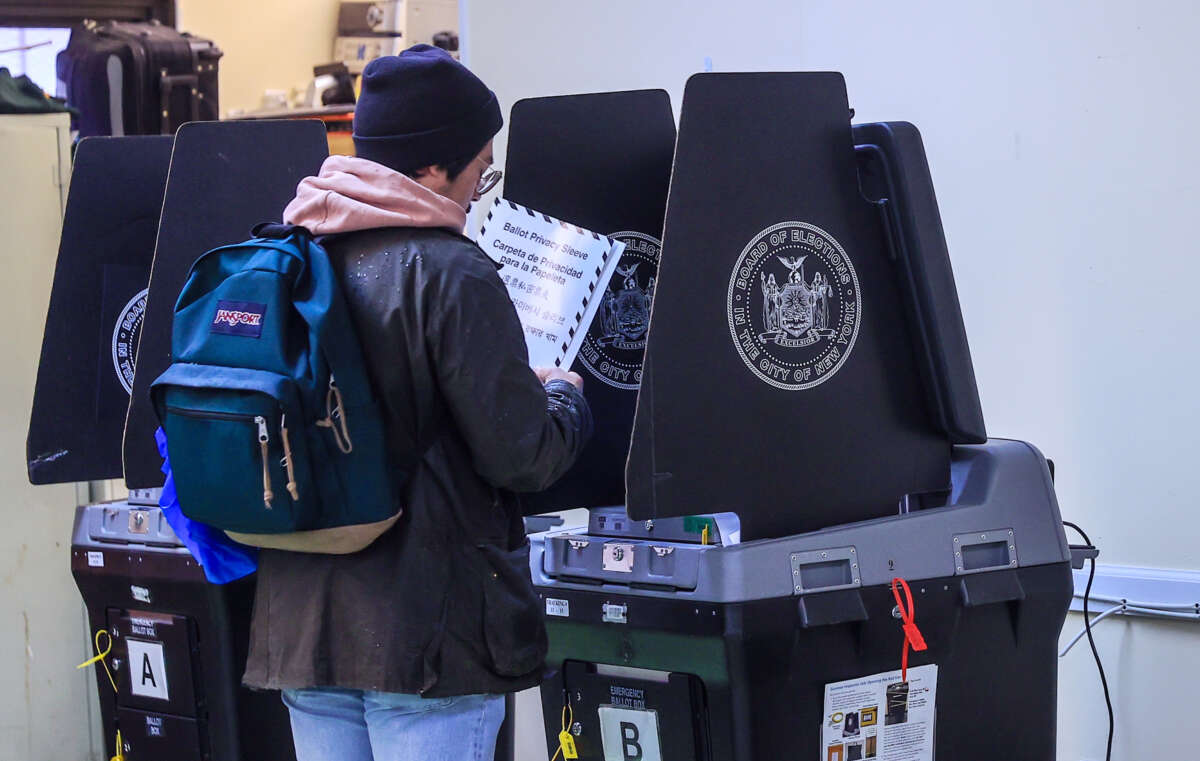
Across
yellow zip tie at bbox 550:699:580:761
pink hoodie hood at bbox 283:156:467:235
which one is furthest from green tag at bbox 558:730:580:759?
pink hoodie hood at bbox 283:156:467:235

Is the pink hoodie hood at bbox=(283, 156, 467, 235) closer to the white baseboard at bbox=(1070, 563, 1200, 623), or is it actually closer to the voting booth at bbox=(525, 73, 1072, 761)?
the voting booth at bbox=(525, 73, 1072, 761)

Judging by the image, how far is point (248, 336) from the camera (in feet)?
5.23

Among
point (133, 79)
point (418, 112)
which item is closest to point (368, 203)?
point (418, 112)

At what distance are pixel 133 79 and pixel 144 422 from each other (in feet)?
10.4

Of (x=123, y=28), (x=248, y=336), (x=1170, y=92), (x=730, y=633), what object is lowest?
(x=730, y=633)

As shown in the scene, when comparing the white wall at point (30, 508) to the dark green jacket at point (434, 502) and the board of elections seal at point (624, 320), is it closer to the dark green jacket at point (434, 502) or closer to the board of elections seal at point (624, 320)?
the board of elections seal at point (624, 320)

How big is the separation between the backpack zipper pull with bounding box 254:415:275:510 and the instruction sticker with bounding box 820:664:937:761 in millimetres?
808

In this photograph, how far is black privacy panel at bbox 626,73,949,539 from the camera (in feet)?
6.08

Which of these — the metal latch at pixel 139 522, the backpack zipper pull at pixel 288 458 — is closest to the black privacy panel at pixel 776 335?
the backpack zipper pull at pixel 288 458

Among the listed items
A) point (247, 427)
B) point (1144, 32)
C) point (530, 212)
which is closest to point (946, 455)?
point (530, 212)

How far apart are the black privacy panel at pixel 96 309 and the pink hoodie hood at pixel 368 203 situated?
1.00m

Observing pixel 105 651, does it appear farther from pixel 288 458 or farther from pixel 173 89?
pixel 173 89

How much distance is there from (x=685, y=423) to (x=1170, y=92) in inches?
49.4

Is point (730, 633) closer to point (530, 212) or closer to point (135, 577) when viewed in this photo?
point (530, 212)
